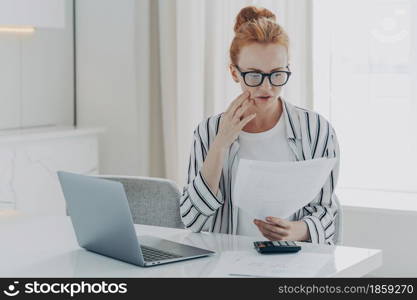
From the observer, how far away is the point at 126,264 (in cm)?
179

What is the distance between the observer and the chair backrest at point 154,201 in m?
2.46

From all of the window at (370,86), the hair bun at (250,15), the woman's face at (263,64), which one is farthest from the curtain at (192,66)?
the woman's face at (263,64)

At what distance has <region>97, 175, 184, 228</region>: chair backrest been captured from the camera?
8.09 feet

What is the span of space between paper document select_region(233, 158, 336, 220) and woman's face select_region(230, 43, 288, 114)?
282 mm

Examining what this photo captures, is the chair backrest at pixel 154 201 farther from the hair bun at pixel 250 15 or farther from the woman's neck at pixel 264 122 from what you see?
the hair bun at pixel 250 15

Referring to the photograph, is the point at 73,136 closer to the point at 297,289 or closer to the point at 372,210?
the point at 372,210

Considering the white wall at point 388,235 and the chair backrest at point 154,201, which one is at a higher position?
the chair backrest at point 154,201

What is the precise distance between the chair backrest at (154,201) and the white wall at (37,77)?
4.56 ft

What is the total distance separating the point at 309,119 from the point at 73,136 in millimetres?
1713

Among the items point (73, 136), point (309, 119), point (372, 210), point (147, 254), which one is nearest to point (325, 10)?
point (372, 210)

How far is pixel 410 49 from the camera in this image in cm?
353

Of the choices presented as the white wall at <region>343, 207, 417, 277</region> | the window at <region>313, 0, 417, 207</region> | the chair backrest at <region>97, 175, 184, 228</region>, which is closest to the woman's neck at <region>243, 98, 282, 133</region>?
the chair backrest at <region>97, 175, 184, 228</region>

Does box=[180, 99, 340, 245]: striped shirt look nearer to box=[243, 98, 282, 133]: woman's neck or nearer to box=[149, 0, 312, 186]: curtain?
box=[243, 98, 282, 133]: woman's neck

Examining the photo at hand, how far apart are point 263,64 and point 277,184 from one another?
39 cm
